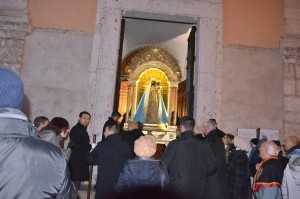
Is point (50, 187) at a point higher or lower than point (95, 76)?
lower

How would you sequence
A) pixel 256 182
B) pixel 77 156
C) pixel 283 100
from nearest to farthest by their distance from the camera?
pixel 256 182 < pixel 77 156 < pixel 283 100

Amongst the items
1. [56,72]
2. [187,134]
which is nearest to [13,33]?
[56,72]

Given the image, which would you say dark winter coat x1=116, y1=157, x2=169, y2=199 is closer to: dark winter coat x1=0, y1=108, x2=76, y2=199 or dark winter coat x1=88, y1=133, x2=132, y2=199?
dark winter coat x1=88, y1=133, x2=132, y2=199

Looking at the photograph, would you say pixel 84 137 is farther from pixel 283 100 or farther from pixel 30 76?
→ pixel 283 100

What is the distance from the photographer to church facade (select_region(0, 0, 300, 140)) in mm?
6719

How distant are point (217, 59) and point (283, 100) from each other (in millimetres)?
1955

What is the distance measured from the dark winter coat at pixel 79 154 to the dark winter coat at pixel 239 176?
89.7 inches

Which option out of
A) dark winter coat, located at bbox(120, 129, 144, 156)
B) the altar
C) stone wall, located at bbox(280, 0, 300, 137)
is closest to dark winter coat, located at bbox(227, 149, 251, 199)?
dark winter coat, located at bbox(120, 129, 144, 156)

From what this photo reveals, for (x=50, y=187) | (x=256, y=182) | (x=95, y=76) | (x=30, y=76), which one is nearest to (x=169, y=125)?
(x=95, y=76)

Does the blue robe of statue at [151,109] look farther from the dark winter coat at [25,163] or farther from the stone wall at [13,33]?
the dark winter coat at [25,163]

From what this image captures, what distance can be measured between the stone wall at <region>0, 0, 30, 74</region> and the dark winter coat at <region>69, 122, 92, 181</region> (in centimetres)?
301

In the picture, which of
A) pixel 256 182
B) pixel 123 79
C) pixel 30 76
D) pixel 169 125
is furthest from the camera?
pixel 123 79

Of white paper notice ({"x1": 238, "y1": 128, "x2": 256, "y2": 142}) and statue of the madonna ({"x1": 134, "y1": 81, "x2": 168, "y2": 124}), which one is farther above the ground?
statue of the madonna ({"x1": 134, "y1": 81, "x2": 168, "y2": 124})

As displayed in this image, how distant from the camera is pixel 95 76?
6.78 metres
